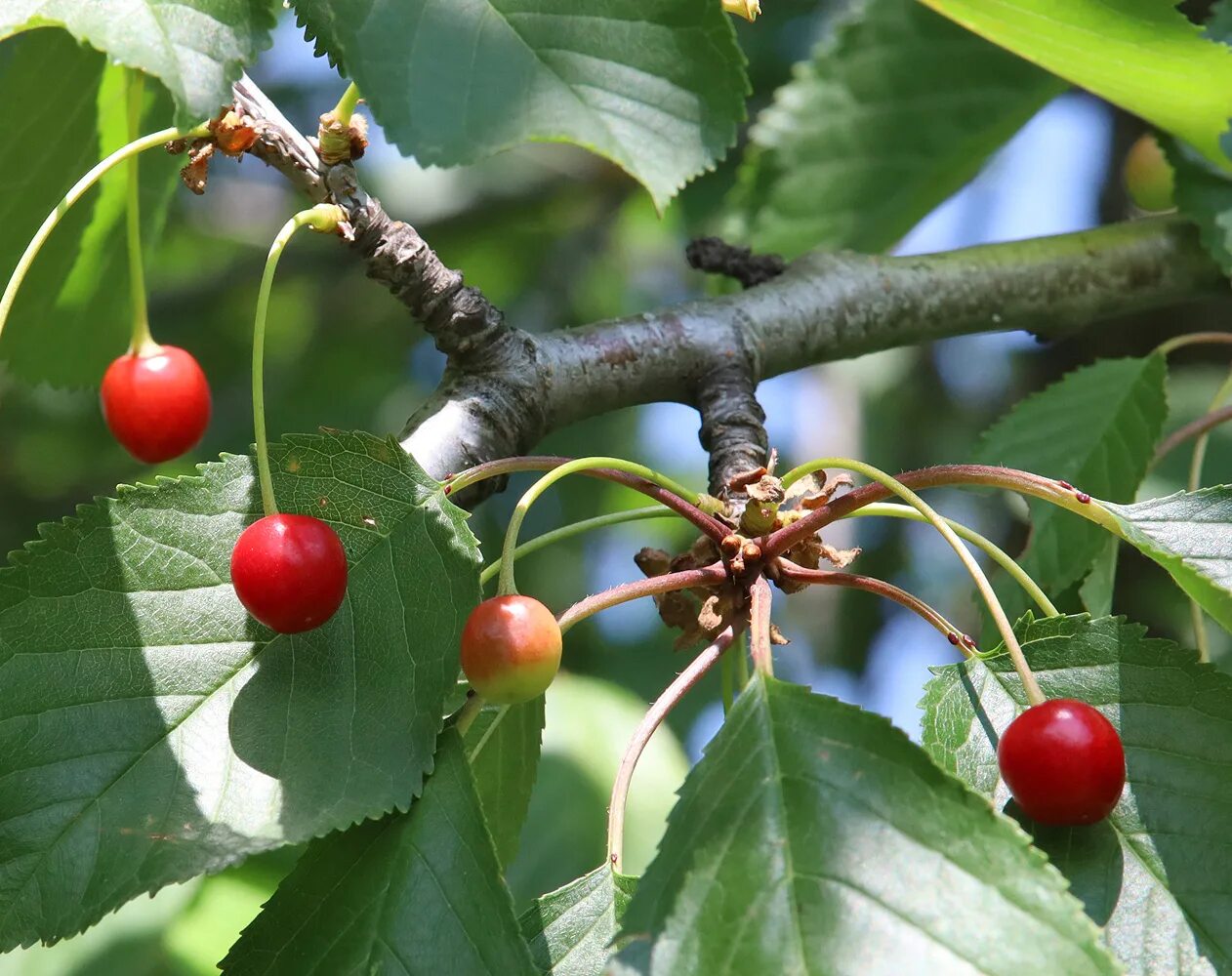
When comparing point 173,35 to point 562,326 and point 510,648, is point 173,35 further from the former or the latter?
point 562,326

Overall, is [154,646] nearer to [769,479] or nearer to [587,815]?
[769,479]

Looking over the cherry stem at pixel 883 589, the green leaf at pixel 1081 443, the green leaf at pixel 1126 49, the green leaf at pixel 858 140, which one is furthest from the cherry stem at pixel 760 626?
the green leaf at pixel 858 140

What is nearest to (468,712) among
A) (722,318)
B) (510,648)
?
(510,648)

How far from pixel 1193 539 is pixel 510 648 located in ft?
2.21

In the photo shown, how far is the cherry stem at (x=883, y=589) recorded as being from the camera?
134cm

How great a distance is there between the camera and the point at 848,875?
101 centimetres

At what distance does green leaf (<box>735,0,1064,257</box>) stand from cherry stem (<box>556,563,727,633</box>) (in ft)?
3.78

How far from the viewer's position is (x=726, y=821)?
3.48 ft

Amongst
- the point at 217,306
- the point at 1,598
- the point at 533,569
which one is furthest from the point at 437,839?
the point at 217,306

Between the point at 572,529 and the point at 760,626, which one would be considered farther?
the point at 572,529

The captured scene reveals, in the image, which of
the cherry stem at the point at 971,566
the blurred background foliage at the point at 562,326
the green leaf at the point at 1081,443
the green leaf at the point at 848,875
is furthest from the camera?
the blurred background foliage at the point at 562,326

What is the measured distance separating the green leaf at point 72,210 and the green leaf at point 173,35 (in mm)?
514

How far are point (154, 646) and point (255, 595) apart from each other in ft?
0.52

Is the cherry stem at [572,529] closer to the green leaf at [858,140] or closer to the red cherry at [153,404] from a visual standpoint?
the red cherry at [153,404]
